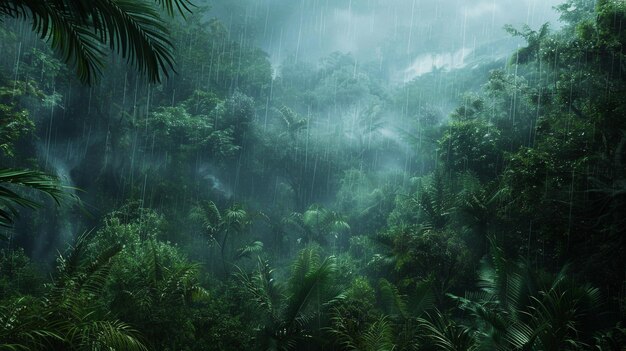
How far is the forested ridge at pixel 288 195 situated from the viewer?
5.98 m

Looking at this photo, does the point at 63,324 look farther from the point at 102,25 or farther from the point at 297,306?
the point at 297,306

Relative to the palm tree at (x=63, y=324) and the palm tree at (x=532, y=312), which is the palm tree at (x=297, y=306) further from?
the palm tree at (x=63, y=324)

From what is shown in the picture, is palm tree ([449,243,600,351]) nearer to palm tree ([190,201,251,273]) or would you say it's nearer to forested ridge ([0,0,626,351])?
forested ridge ([0,0,626,351])

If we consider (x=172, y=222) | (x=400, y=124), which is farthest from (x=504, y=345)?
(x=400, y=124)

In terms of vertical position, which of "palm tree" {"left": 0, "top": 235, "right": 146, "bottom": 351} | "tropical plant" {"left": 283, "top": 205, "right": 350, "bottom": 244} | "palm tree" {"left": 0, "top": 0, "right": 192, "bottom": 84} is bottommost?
"tropical plant" {"left": 283, "top": 205, "right": 350, "bottom": 244}

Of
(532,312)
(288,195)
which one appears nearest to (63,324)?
(532,312)

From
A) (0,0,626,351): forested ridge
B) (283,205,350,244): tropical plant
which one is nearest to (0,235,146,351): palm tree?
(0,0,626,351): forested ridge

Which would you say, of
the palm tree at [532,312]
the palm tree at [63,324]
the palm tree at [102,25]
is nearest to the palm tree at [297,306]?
the palm tree at [532,312]

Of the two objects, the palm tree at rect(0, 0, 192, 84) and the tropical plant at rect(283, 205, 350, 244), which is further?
the tropical plant at rect(283, 205, 350, 244)

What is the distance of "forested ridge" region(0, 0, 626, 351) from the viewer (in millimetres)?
5984

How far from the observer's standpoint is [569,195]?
9.01 metres

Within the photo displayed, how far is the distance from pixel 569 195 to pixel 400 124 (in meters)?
22.2

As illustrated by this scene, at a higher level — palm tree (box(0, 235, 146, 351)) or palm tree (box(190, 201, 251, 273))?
palm tree (box(0, 235, 146, 351))

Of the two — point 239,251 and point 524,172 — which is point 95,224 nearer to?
point 239,251
